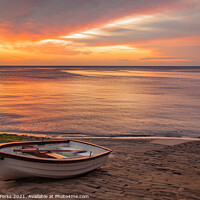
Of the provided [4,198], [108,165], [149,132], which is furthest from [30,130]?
[4,198]

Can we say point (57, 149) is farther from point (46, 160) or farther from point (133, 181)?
point (133, 181)

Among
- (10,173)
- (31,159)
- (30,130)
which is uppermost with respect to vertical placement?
(31,159)

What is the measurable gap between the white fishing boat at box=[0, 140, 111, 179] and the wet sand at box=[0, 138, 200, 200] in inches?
11.2

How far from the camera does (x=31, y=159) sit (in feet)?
22.6

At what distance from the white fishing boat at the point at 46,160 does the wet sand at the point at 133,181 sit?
0.28m

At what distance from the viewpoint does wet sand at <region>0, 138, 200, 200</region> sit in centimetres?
650

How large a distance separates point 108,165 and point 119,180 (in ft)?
6.29

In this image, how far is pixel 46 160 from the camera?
23.0 feet

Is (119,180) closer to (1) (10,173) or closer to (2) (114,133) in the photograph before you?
(1) (10,173)

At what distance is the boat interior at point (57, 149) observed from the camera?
7895mm

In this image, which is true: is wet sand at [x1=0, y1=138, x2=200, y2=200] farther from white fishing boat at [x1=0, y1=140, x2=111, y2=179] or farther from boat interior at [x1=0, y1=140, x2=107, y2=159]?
boat interior at [x1=0, y1=140, x2=107, y2=159]

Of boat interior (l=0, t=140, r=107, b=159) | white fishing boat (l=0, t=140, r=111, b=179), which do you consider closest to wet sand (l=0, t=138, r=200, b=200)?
white fishing boat (l=0, t=140, r=111, b=179)

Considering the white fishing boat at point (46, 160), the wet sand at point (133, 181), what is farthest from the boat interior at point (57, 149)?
the wet sand at point (133, 181)

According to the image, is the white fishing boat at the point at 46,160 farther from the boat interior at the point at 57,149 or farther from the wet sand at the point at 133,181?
the wet sand at the point at 133,181
